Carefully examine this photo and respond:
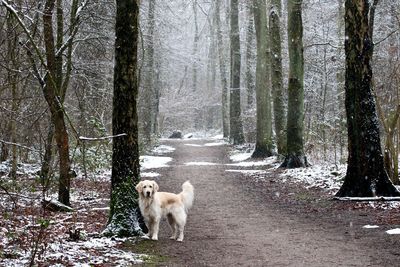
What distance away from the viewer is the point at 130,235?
844 centimetres

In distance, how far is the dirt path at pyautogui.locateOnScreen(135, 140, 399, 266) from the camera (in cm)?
713

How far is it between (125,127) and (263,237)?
298 cm

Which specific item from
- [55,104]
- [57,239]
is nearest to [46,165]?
[57,239]

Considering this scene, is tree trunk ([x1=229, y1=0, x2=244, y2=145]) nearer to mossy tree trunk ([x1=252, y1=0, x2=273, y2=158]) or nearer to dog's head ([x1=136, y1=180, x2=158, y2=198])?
mossy tree trunk ([x1=252, y1=0, x2=273, y2=158])

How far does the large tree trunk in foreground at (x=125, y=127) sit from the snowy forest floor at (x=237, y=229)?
0.54 meters

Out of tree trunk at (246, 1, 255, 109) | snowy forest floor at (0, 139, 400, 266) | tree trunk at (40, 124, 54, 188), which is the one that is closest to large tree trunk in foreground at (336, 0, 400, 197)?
snowy forest floor at (0, 139, 400, 266)

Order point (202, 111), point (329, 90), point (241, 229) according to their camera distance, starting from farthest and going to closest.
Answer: point (202, 111) → point (329, 90) → point (241, 229)

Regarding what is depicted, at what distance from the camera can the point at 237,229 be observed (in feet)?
31.4

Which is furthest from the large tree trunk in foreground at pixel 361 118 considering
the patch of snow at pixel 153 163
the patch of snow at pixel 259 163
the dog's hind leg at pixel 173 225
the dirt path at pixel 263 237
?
the patch of snow at pixel 153 163

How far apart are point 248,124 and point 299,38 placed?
15.3m

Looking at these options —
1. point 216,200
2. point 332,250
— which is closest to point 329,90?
point 216,200

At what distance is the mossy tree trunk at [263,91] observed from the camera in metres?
23.7

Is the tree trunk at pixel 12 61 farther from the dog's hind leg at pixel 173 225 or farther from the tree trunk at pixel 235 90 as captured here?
the tree trunk at pixel 235 90

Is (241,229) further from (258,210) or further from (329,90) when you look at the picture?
(329,90)
